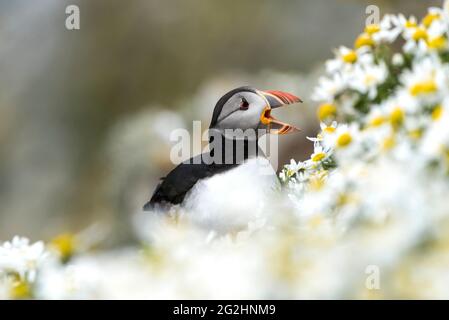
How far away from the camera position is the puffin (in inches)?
63.9

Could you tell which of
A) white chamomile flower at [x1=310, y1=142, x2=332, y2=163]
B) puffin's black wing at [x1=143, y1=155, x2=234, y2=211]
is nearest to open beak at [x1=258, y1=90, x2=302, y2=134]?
puffin's black wing at [x1=143, y1=155, x2=234, y2=211]

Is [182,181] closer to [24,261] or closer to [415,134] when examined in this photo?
[24,261]

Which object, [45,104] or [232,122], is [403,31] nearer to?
[232,122]

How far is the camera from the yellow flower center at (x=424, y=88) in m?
0.88

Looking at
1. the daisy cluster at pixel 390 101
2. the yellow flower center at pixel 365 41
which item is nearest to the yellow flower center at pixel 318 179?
the daisy cluster at pixel 390 101

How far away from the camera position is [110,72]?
385 centimetres

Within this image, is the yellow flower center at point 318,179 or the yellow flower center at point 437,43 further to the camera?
the yellow flower center at point 318,179

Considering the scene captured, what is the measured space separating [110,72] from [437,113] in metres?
3.15

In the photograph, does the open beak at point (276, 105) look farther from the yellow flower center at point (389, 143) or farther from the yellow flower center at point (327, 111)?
the yellow flower center at point (389, 143)

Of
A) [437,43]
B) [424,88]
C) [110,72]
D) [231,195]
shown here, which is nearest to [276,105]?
[231,195]

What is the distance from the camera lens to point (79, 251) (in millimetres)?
1024
